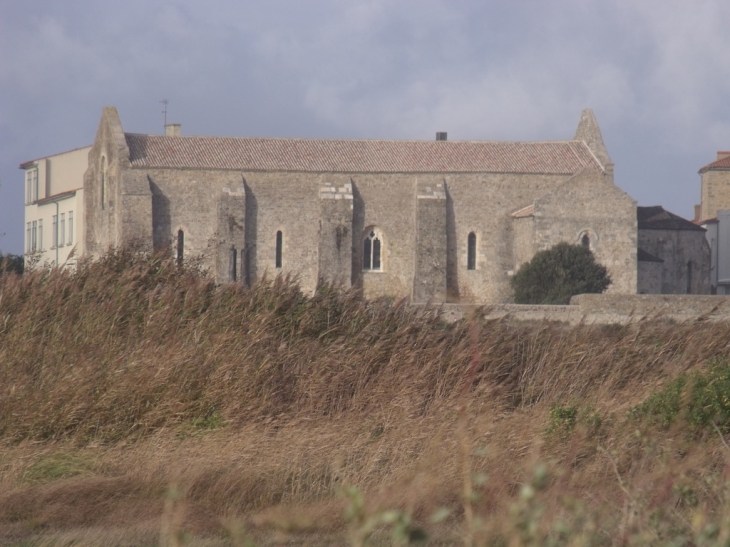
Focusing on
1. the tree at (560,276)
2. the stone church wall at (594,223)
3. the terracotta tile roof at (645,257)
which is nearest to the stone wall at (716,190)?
the terracotta tile roof at (645,257)

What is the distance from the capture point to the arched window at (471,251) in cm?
4634

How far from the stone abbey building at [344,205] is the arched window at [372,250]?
0.04 m

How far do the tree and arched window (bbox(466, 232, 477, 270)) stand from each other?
3.89 metres

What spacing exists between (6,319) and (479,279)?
36778mm

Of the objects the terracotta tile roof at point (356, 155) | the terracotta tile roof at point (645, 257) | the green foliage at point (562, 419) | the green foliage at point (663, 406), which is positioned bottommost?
the green foliage at point (562, 419)

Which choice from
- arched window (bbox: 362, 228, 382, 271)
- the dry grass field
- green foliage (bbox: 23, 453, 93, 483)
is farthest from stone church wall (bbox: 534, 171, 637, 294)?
green foliage (bbox: 23, 453, 93, 483)

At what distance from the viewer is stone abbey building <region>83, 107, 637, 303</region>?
45062 millimetres

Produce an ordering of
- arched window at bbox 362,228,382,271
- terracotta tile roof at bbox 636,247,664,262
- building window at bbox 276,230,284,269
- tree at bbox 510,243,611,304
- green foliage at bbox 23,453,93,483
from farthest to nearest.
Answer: arched window at bbox 362,228,382,271, building window at bbox 276,230,284,269, terracotta tile roof at bbox 636,247,664,262, tree at bbox 510,243,611,304, green foliage at bbox 23,453,93,483

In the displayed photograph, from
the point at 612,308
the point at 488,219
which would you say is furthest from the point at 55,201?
the point at 612,308

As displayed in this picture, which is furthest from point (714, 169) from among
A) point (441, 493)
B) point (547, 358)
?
point (441, 493)

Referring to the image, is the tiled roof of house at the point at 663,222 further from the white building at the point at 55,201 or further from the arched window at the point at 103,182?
the white building at the point at 55,201

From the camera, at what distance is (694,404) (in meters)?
8.69

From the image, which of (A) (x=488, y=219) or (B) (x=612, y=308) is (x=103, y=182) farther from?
(B) (x=612, y=308)

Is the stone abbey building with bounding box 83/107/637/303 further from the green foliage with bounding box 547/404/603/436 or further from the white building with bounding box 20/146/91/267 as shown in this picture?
the green foliage with bounding box 547/404/603/436
